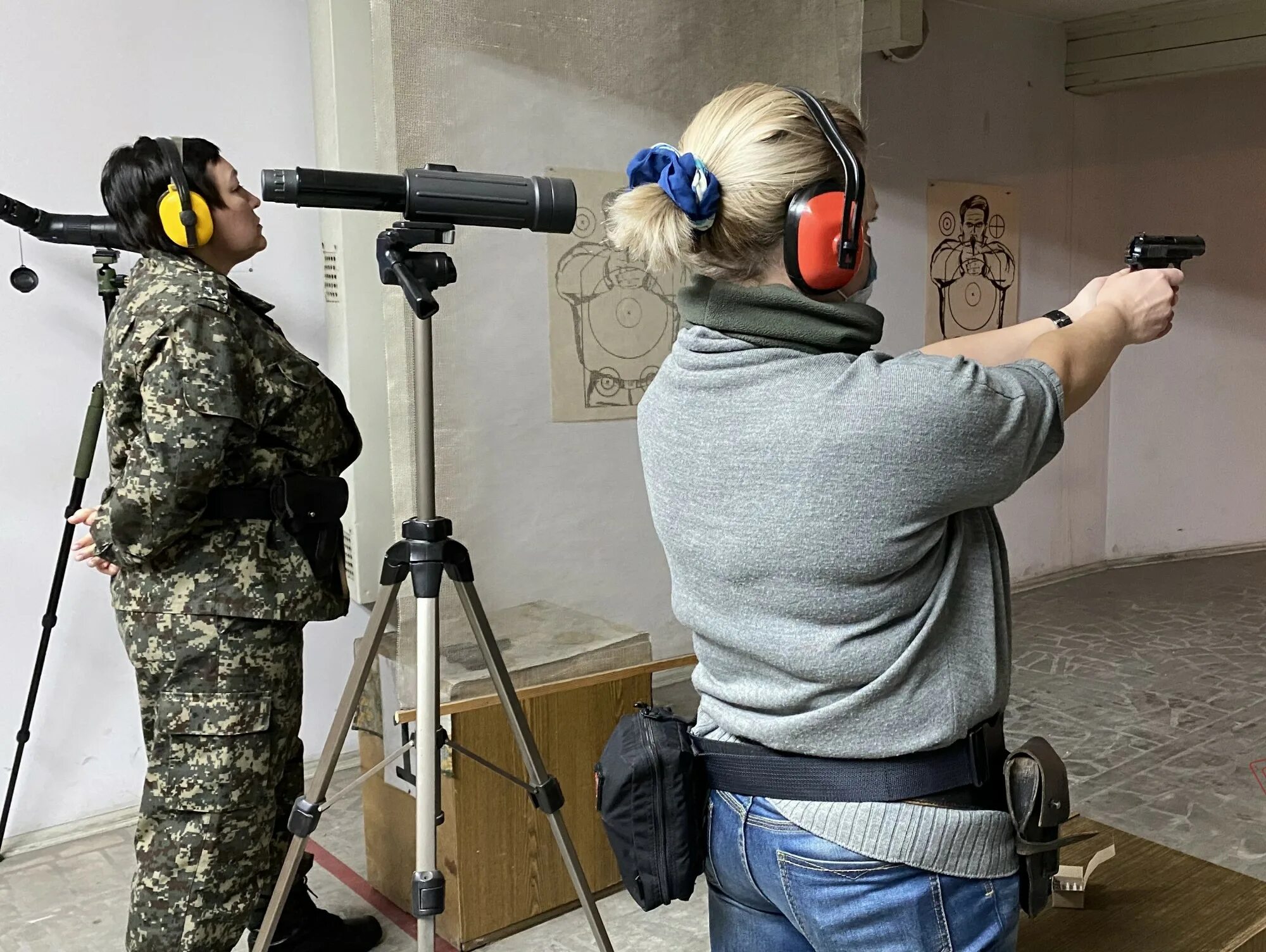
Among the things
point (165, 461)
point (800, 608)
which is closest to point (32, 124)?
point (165, 461)

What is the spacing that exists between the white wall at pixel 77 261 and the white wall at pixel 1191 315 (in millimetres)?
4421

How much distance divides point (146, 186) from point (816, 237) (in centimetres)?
148

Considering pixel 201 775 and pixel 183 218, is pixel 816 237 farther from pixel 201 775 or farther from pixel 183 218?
pixel 201 775

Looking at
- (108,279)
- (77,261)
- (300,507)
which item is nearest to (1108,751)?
(300,507)

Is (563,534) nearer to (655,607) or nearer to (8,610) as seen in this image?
(655,607)

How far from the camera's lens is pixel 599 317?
7.95 ft

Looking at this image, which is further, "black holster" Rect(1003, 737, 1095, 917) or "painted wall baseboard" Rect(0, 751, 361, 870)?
"painted wall baseboard" Rect(0, 751, 361, 870)

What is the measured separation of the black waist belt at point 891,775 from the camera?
39.2 inches

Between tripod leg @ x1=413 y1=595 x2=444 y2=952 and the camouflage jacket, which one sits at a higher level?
the camouflage jacket

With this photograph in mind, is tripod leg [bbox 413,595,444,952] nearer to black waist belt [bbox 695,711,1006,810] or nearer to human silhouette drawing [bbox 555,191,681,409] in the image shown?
black waist belt [bbox 695,711,1006,810]

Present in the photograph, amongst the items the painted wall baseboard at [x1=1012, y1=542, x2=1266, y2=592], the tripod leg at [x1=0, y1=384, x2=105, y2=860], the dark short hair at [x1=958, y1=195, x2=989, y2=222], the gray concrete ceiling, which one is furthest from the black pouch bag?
the gray concrete ceiling

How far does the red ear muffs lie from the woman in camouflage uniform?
125 centimetres

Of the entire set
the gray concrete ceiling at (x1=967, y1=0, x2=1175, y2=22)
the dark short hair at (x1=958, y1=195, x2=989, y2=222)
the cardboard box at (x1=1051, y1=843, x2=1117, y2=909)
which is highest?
the gray concrete ceiling at (x1=967, y1=0, x2=1175, y2=22)

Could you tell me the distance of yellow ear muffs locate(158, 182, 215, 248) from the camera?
1957 mm
